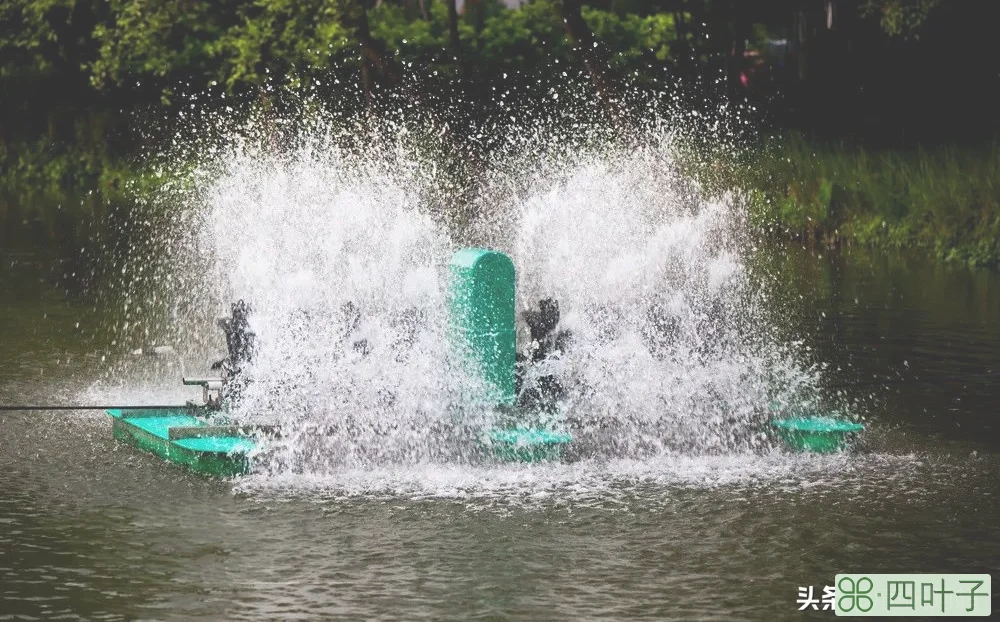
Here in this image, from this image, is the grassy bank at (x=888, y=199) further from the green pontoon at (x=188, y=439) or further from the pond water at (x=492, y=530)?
the green pontoon at (x=188, y=439)

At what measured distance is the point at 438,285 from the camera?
1714 centimetres

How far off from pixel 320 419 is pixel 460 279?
1290 mm

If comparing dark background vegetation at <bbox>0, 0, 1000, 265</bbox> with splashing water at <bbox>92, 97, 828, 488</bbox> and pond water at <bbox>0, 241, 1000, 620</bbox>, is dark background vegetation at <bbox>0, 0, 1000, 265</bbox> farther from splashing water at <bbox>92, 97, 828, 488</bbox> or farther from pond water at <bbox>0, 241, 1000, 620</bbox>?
pond water at <bbox>0, 241, 1000, 620</bbox>

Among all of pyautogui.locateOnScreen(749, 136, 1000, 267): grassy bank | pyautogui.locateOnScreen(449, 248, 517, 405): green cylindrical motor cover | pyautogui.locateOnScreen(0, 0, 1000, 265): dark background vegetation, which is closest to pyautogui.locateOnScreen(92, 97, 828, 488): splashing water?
pyautogui.locateOnScreen(449, 248, 517, 405): green cylindrical motor cover

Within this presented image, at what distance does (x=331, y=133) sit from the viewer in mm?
32375

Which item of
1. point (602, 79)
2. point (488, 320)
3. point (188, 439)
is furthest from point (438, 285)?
point (602, 79)

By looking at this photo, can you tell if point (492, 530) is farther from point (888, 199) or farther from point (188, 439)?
point (888, 199)

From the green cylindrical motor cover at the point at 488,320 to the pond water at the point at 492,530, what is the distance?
1.10 m

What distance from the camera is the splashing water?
11711mm

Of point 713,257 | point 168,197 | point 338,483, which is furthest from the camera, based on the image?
point 168,197

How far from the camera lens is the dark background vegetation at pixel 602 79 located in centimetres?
2625

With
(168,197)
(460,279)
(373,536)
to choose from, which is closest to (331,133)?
(168,197)

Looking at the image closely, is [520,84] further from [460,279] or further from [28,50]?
[460,279]

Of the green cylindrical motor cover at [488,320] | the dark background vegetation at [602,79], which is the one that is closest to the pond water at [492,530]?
the green cylindrical motor cover at [488,320]
